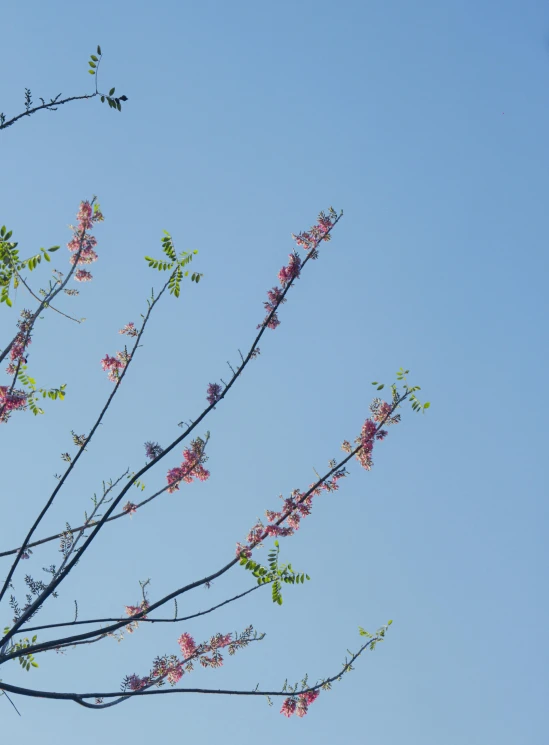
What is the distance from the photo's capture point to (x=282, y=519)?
25.7 ft

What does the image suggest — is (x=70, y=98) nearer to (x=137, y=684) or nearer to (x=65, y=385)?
(x=65, y=385)

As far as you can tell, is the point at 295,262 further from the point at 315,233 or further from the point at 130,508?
the point at 130,508

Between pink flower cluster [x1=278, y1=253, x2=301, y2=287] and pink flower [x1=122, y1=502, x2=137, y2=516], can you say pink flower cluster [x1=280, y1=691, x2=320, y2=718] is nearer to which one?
pink flower [x1=122, y1=502, x2=137, y2=516]

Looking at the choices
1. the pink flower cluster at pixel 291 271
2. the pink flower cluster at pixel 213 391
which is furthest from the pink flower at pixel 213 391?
the pink flower cluster at pixel 291 271

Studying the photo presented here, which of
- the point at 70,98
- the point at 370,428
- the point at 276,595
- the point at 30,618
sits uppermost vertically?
the point at 70,98

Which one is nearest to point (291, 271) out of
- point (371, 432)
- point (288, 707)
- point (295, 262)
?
point (295, 262)

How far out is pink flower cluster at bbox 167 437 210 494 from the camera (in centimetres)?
856

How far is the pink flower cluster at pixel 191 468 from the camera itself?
8.56 meters

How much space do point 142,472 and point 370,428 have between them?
2979 mm

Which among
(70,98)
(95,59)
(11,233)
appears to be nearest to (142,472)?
(11,233)

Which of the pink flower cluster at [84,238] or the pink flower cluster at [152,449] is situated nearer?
the pink flower cluster at [152,449]

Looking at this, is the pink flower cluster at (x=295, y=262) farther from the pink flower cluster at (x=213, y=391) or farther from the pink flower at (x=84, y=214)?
the pink flower at (x=84, y=214)

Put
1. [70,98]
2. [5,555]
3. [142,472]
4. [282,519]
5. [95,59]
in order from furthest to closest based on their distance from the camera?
[5,555] → [282,519] → [142,472] → [95,59] → [70,98]

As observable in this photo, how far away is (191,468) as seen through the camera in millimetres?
8547
